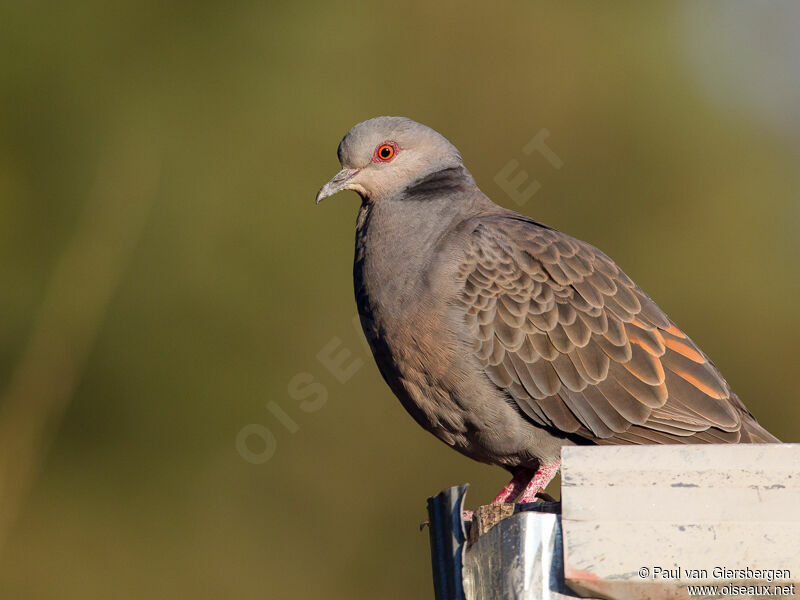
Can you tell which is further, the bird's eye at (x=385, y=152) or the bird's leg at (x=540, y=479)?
the bird's eye at (x=385, y=152)

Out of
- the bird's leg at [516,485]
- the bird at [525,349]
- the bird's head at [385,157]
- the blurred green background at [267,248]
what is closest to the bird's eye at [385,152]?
the bird's head at [385,157]

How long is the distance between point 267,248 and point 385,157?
458cm

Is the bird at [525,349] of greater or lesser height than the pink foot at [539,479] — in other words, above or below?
above

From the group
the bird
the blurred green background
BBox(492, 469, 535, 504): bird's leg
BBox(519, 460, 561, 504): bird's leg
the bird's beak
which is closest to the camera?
the bird

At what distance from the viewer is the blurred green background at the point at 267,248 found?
942cm

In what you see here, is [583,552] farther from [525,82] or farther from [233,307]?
[525,82]

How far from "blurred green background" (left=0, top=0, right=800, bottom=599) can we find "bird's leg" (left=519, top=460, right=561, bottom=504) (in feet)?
14.1

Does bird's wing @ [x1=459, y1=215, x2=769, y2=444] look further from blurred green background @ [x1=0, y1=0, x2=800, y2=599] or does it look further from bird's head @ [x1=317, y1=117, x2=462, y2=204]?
blurred green background @ [x1=0, y1=0, x2=800, y2=599]

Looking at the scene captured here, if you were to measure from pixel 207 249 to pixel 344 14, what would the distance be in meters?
2.97

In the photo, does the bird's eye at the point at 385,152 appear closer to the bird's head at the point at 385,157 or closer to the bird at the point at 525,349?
the bird's head at the point at 385,157

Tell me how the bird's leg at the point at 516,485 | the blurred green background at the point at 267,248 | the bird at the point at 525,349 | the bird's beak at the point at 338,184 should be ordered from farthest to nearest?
the blurred green background at the point at 267,248 < the bird's beak at the point at 338,184 < the bird's leg at the point at 516,485 < the bird at the point at 525,349

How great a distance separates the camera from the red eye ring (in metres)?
5.52

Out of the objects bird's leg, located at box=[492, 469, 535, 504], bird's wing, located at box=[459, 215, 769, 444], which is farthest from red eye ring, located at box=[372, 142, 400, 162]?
bird's leg, located at box=[492, 469, 535, 504]

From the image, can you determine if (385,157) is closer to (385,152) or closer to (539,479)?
(385,152)
